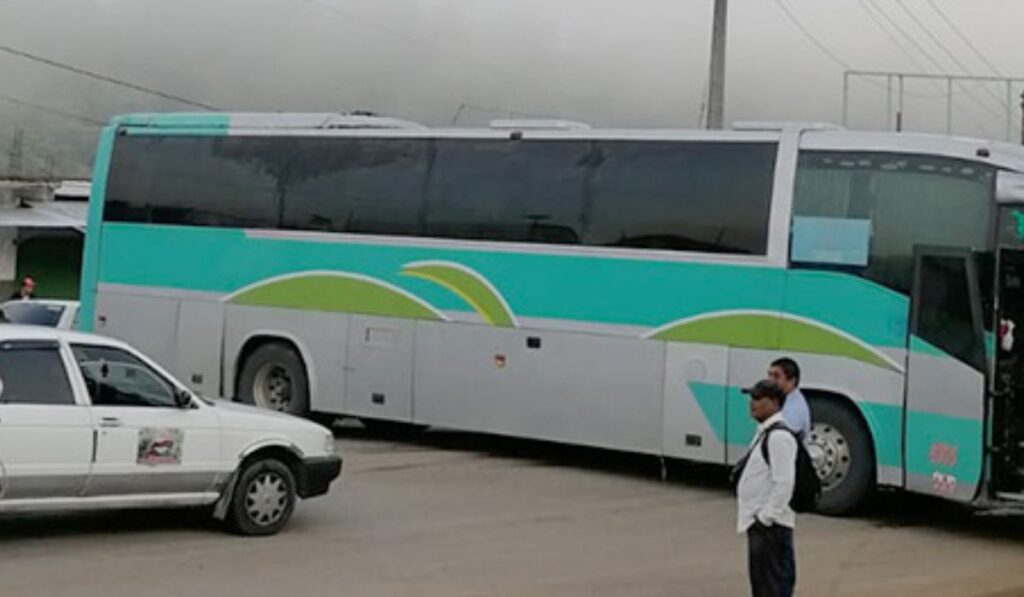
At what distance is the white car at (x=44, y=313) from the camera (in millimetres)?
20172

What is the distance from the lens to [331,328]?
17.9 m

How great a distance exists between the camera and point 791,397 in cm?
1104

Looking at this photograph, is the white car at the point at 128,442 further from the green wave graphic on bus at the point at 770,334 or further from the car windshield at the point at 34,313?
the car windshield at the point at 34,313

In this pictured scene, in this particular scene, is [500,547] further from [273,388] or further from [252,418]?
[273,388]

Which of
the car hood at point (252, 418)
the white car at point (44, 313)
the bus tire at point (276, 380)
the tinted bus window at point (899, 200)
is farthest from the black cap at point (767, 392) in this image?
the white car at point (44, 313)

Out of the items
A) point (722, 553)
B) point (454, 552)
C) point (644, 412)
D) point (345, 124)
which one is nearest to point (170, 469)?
point (454, 552)

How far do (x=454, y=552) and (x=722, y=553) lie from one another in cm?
217

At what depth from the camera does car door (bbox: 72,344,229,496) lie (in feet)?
34.7

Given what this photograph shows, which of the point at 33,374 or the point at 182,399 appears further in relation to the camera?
the point at 182,399

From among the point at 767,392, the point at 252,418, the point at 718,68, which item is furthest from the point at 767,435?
the point at 718,68

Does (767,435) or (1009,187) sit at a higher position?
(1009,187)

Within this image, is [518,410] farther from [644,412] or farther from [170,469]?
[170,469]

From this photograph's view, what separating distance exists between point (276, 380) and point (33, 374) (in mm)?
8088

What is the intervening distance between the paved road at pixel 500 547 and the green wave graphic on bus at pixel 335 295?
221 cm
